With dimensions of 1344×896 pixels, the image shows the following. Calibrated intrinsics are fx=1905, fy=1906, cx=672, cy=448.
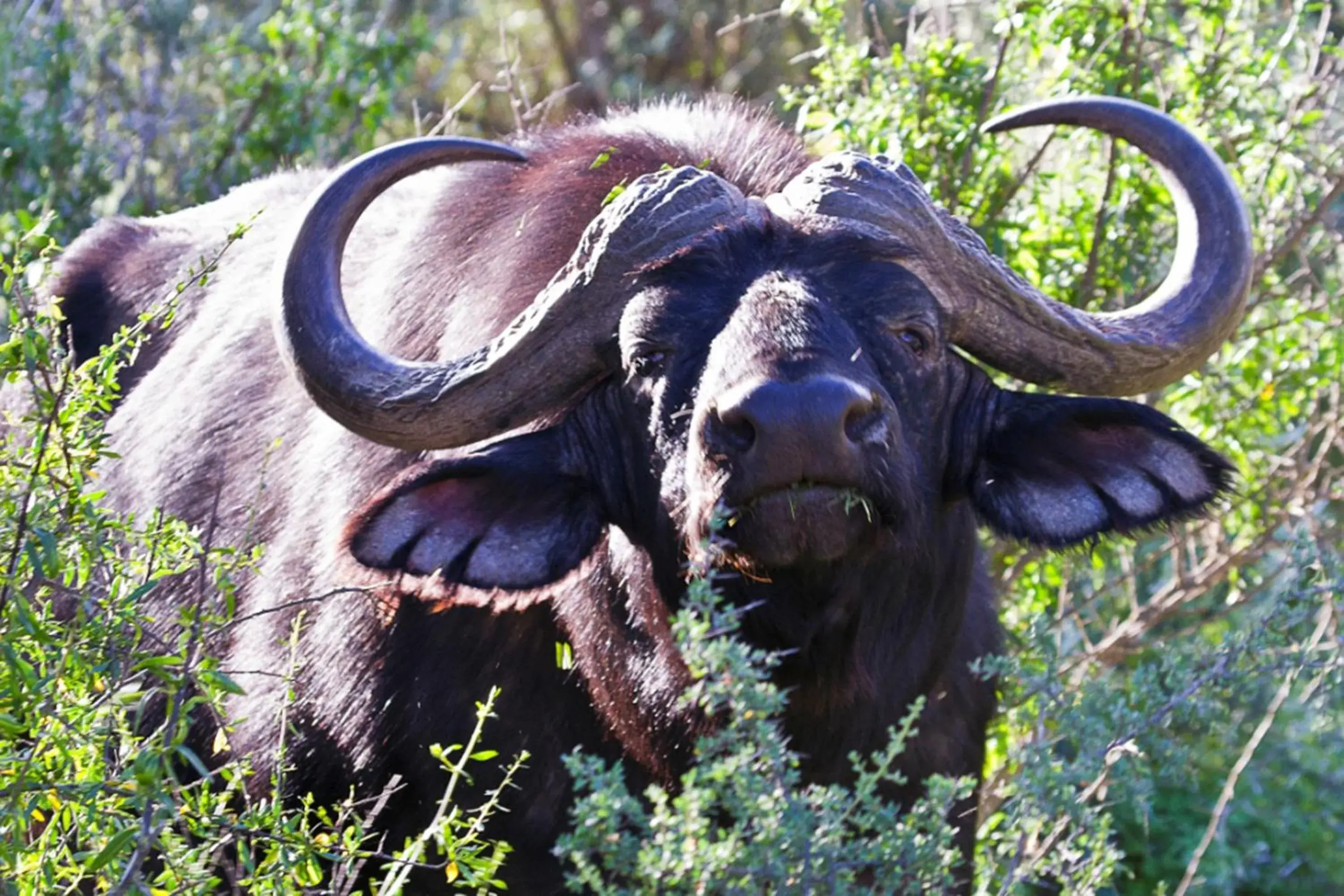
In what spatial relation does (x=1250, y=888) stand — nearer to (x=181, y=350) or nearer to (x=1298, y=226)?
(x=1298, y=226)

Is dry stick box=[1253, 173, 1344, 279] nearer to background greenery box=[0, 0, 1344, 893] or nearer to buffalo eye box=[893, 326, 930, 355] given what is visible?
background greenery box=[0, 0, 1344, 893]

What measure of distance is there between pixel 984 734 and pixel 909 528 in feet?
4.59

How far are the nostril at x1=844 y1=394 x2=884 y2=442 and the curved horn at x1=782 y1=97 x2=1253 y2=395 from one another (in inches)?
23.8

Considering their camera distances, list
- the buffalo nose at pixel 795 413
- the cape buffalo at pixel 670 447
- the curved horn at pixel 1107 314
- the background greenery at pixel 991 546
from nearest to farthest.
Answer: the background greenery at pixel 991 546
the buffalo nose at pixel 795 413
the cape buffalo at pixel 670 447
the curved horn at pixel 1107 314

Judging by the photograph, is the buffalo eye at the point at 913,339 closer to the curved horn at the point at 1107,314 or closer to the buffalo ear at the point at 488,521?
the curved horn at the point at 1107,314

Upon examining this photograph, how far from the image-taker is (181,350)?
6.32 meters

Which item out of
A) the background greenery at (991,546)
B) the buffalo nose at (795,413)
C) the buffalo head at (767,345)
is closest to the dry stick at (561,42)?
the background greenery at (991,546)

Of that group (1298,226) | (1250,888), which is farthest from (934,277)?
(1250,888)

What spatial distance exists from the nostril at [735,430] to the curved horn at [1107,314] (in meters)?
0.78

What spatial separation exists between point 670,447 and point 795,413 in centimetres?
56

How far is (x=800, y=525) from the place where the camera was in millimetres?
3863

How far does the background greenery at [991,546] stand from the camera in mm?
3486

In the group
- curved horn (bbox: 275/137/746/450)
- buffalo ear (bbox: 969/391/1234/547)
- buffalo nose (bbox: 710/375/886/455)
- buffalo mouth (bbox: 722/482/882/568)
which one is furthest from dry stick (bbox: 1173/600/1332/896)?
curved horn (bbox: 275/137/746/450)

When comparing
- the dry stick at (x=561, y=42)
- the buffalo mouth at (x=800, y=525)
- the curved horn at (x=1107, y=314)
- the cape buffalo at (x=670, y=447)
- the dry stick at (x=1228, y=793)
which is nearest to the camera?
the buffalo mouth at (x=800, y=525)
